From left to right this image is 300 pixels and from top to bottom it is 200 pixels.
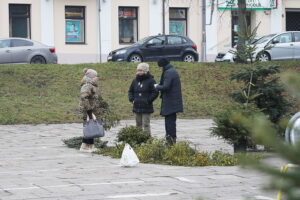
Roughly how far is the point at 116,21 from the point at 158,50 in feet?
31.0

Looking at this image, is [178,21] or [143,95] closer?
[143,95]

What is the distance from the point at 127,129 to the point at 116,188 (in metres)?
4.91

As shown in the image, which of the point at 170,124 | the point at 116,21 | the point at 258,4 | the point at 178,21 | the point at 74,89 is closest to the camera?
the point at 170,124

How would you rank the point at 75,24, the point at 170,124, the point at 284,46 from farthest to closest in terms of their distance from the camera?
the point at 75,24
the point at 284,46
the point at 170,124

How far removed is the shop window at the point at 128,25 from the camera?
46.4m

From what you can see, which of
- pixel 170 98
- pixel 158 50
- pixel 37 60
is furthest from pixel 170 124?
pixel 158 50

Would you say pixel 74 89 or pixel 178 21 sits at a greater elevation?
pixel 178 21

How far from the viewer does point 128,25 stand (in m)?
46.7

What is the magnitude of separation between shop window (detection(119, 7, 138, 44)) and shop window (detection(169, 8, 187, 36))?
2.21 metres

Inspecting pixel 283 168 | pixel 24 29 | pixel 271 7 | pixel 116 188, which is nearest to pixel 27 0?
pixel 24 29

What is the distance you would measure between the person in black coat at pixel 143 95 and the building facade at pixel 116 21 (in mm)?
28034

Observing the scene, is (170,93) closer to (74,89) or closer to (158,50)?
(74,89)

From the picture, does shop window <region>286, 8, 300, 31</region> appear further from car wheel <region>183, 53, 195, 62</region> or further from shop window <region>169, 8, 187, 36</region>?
car wheel <region>183, 53, 195, 62</region>

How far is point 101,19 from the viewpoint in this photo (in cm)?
4556
